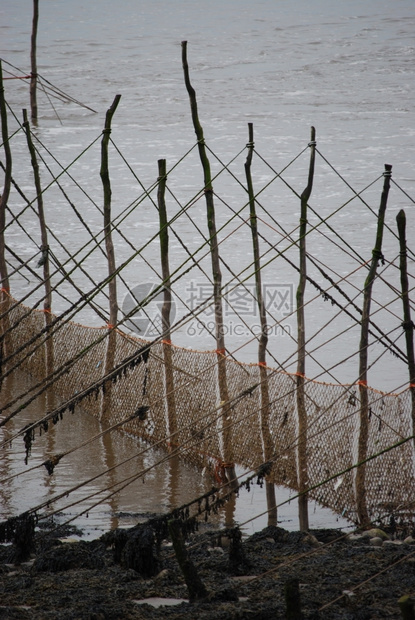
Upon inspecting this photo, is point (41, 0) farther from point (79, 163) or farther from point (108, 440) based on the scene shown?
point (108, 440)

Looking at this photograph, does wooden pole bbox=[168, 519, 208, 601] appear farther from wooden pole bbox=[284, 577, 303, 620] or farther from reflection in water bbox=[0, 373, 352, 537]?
reflection in water bbox=[0, 373, 352, 537]

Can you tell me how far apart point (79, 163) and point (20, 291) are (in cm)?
662

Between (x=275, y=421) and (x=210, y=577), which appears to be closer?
(x=210, y=577)

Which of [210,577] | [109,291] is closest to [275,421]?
[210,577]

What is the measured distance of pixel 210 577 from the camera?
14.6ft

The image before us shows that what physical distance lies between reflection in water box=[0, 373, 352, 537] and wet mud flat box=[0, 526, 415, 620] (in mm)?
893

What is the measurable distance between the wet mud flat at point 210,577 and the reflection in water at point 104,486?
0.89 metres

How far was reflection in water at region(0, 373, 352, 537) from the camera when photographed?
6.23 metres

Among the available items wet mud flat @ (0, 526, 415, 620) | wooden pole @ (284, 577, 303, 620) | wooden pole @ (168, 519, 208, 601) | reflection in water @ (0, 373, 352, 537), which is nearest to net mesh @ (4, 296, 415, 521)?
reflection in water @ (0, 373, 352, 537)

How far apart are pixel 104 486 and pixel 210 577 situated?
242cm

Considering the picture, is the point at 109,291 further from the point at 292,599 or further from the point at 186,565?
the point at 292,599

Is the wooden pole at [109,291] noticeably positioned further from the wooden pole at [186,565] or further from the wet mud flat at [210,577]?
the wooden pole at [186,565]

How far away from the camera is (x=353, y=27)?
2756 centimetres

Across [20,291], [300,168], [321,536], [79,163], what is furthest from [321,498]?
[79,163]
